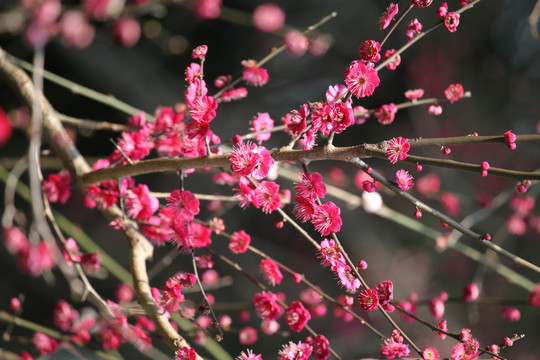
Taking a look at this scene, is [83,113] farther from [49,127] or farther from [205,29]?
[49,127]

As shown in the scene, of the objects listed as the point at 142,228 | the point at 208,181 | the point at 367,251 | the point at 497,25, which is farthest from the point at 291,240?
the point at 142,228

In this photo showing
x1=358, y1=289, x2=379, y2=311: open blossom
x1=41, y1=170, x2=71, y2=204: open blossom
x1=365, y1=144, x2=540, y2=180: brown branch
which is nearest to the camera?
x1=365, y1=144, x2=540, y2=180: brown branch

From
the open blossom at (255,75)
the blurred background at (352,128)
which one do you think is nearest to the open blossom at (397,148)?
the open blossom at (255,75)

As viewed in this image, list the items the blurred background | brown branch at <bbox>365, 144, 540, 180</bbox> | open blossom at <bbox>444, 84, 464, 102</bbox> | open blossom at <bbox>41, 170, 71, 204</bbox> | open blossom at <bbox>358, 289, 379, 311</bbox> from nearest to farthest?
brown branch at <bbox>365, 144, 540, 180</bbox>, open blossom at <bbox>358, 289, 379, 311</bbox>, open blossom at <bbox>444, 84, 464, 102</bbox>, open blossom at <bbox>41, 170, 71, 204</bbox>, the blurred background

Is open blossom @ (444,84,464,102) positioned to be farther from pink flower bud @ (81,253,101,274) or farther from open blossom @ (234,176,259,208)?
pink flower bud @ (81,253,101,274)

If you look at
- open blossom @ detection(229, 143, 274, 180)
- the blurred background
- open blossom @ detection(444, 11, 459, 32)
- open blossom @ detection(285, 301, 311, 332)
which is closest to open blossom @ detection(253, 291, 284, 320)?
open blossom @ detection(285, 301, 311, 332)

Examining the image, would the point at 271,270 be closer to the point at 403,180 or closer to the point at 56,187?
the point at 403,180
